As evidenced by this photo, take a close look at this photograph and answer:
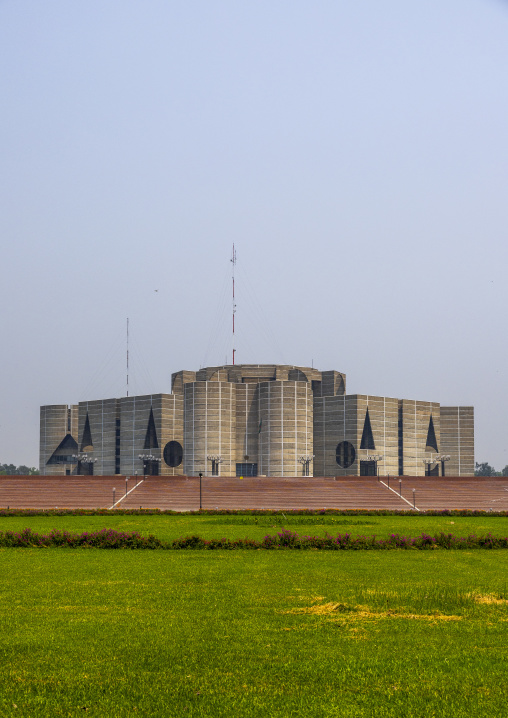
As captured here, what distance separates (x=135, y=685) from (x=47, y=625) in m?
4.07

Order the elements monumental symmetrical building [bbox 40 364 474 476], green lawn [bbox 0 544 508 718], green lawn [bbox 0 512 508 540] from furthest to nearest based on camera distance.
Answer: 1. monumental symmetrical building [bbox 40 364 474 476]
2. green lawn [bbox 0 512 508 540]
3. green lawn [bbox 0 544 508 718]

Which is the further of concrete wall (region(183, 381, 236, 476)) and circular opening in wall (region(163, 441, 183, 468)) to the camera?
circular opening in wall (region(163, 441, 183, 468))

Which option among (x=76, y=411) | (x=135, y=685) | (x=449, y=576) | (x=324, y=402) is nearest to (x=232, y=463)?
(x=324, y=402)

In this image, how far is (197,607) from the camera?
1496cm

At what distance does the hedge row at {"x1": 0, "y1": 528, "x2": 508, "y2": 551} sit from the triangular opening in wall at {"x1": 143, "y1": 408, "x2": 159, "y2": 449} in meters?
103

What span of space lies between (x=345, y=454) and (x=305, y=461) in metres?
7.97

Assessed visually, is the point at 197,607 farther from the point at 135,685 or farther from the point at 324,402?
the point at 324,402

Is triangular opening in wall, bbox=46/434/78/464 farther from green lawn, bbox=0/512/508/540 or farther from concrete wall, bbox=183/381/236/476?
green lawn, bbox=0/512/508/540

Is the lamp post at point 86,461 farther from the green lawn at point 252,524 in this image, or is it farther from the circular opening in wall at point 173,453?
the green lawn at point 252,524

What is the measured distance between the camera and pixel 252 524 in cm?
4084

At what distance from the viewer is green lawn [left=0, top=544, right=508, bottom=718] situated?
9.10 meters

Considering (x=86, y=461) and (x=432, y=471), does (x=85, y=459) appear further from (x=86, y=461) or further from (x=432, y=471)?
(x=432, y=471)

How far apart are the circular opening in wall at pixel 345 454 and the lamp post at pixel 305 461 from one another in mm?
5585

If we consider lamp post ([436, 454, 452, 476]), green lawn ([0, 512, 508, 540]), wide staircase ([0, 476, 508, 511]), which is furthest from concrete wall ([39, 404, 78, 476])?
green lawn ([0, 512, 508, 540])
